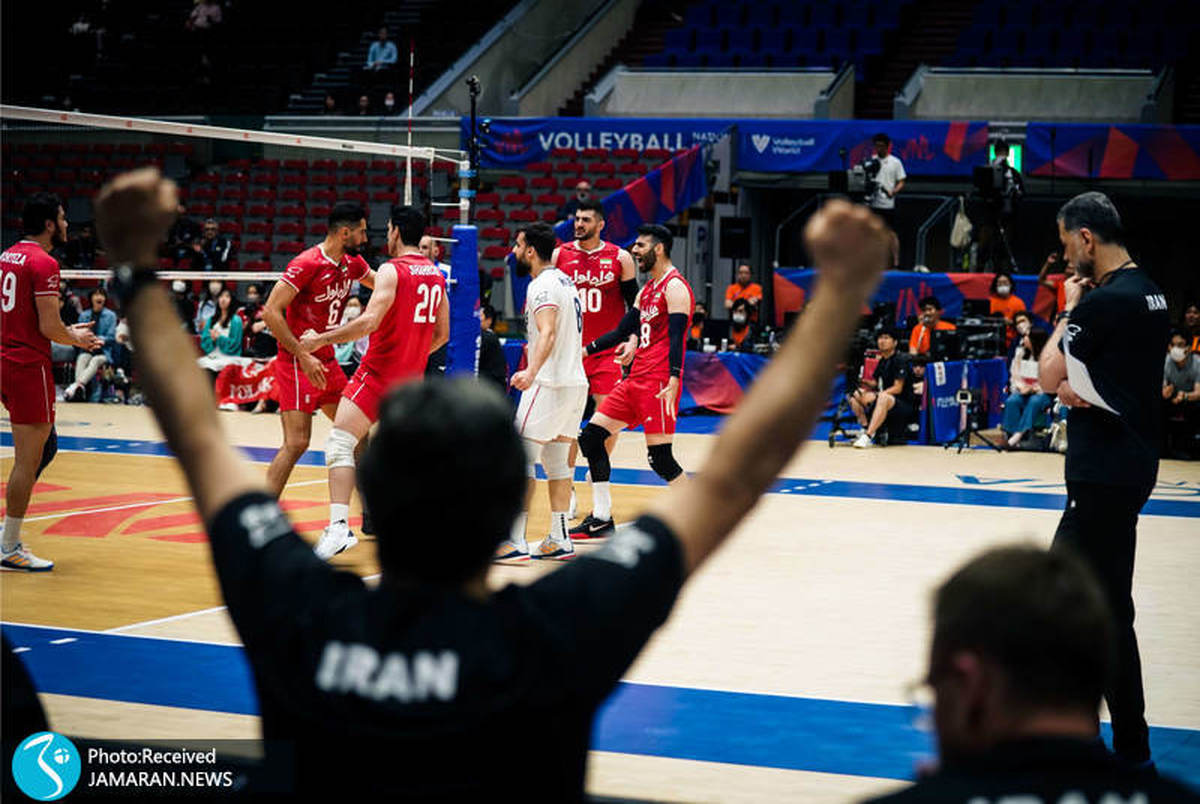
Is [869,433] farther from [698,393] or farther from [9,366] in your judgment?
[9,366]

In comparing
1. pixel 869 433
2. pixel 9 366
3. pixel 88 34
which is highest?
pixel 88 34

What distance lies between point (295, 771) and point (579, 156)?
2366cm

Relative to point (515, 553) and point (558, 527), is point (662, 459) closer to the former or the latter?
point (558, 527)

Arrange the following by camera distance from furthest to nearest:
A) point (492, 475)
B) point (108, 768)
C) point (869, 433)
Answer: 1. point (869, 433)
2. point (108, 768)
3. point (492, 475)

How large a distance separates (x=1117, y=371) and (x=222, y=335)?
54.4ft

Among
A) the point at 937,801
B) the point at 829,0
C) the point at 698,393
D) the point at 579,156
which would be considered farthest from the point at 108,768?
the point at 829,0

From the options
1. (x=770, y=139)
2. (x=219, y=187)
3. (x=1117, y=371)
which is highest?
(x=770, y=139)

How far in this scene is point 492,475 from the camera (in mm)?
1683

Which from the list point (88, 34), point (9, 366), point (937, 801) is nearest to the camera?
point (937, 801)

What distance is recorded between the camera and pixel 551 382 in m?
9.34

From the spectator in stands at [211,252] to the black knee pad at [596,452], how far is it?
13.9 meters

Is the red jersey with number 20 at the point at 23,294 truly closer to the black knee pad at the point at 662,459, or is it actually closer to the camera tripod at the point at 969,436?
the black knee pad at the point at 662,459

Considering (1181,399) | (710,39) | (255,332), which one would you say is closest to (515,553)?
(1181,399)

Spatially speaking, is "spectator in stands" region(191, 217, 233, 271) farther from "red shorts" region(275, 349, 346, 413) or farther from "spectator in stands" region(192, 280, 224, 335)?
"red shorts" region(275, 349, 346, 413)
